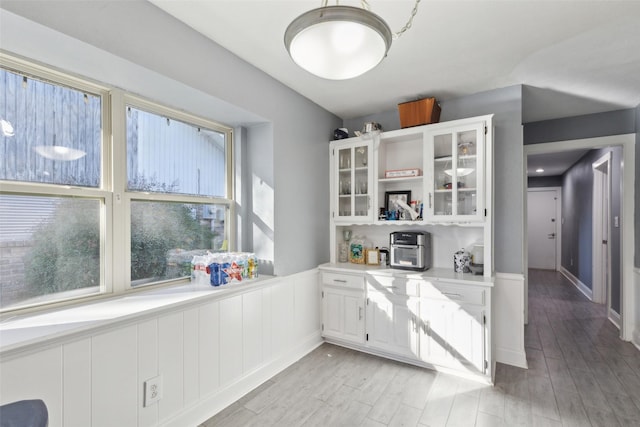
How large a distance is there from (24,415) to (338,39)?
160 centimetres

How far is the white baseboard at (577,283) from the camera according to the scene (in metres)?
5.13

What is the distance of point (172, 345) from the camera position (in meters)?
1.84

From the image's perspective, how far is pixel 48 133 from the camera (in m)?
1.69

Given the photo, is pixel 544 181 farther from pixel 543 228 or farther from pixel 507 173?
pixel 507 173

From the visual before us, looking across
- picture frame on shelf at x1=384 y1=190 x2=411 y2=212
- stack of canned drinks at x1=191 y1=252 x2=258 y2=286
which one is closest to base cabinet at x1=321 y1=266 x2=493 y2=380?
picture frame on shelf at x1=384 y1=190 x2=411 y2=212

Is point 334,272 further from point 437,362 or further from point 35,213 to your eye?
point 35,213

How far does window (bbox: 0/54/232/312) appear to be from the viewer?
1566 millimetres

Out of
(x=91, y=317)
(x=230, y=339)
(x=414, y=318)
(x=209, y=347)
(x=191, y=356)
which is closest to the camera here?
(x=91, y=317)

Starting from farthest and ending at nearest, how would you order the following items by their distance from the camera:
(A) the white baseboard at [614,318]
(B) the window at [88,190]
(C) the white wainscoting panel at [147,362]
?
(A) the white baseboard at [614,318] < (C) the white wainscoting panel at [147,362] < (B) the window at [88,190]

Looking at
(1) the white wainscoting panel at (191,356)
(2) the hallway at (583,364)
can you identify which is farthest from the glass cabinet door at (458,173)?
(1) the white wainscoting panel at (191,356)

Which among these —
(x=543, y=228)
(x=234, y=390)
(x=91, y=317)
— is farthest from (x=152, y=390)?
(x=543, y=228)

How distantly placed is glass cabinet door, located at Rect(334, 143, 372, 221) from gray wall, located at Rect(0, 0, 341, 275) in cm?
16

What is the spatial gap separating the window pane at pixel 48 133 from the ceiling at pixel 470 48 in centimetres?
78

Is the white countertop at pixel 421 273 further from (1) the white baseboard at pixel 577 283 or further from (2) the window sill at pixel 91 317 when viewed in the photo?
(1) the white baseboard at pixel 577 283
